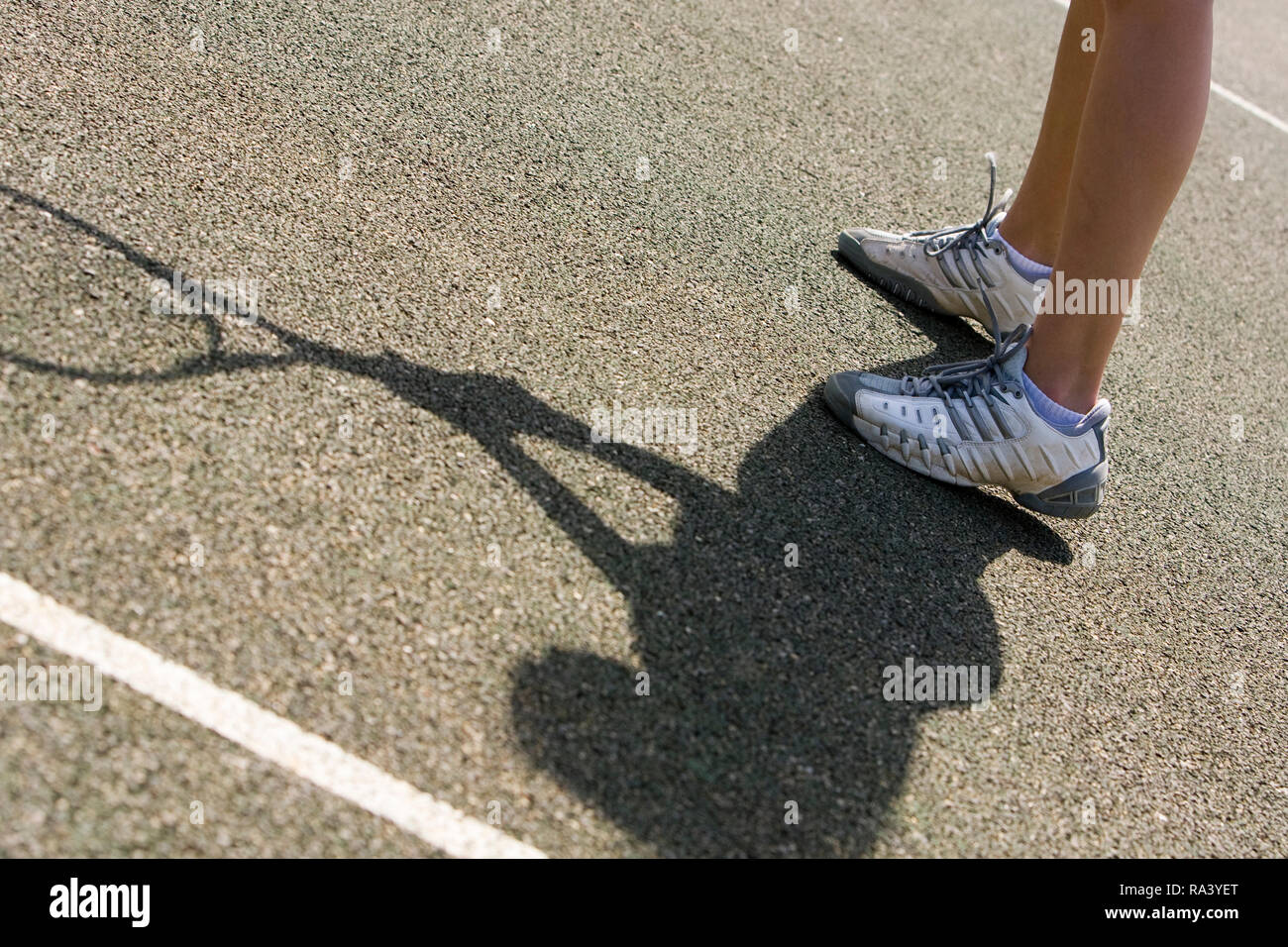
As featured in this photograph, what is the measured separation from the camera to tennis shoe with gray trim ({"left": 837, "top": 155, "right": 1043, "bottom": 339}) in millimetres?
3711

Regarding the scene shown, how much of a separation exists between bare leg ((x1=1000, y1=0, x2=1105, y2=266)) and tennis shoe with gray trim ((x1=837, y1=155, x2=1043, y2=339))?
7cm

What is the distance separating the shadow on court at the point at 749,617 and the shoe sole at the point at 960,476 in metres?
0.03

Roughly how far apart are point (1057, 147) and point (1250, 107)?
4.03 meters

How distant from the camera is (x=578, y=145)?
3.97 m

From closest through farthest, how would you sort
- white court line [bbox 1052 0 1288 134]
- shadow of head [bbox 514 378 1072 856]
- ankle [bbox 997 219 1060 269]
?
shadow of head [bbox 514 378 1072 856], ankle [bbox 997 219 1060 269], white court line [bbox 1052 0 1288 134]

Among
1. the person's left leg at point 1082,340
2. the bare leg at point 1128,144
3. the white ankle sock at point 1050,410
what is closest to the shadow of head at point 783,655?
the person's left leg at point 1082,340

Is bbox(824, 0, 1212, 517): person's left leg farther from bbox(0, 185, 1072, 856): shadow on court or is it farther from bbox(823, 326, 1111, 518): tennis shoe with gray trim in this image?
bbox(0, 185, 1072, 856): shadow on court

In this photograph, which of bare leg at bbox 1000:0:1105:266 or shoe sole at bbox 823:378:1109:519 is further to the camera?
bare leg at bbox 1000:0:1105:266

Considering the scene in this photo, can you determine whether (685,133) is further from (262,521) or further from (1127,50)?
(262,521)

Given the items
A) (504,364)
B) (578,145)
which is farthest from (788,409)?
(578,145)

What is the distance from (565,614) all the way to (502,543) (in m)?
0.22

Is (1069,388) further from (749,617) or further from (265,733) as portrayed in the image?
(265,733)

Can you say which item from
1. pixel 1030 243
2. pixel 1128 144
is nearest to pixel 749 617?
pixel 1128 144

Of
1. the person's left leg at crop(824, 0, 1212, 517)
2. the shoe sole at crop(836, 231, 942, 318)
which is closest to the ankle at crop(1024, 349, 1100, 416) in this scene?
the person's left leg at crop(824, 0, 1212, 517)
